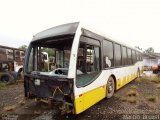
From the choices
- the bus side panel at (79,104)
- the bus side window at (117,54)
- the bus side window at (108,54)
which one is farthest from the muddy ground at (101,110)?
the bus side window at (117,54)

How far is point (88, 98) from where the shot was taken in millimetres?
5035

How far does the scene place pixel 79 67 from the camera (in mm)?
4910

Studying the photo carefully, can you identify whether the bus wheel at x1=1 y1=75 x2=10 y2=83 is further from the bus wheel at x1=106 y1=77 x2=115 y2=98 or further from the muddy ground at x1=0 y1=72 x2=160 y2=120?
the bus wheel at x1=106 y1=77 x2=115 y2=98

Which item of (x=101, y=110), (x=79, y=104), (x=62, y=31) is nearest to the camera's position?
(x=79, y=104)

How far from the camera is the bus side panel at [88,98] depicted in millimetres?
4496

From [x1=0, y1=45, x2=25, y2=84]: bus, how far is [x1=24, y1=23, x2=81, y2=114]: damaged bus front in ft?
21.0

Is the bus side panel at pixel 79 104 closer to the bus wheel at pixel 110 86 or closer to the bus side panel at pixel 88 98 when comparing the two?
the bus side panel at pixel 88 98

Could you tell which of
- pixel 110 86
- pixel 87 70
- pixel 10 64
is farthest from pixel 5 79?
pixel 87 70

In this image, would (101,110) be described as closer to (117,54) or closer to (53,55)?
(53,55)

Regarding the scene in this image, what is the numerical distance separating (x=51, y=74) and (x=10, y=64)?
8.86 m

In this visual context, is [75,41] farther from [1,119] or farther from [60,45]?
[1,119]

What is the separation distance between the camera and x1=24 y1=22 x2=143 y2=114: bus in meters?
4.51

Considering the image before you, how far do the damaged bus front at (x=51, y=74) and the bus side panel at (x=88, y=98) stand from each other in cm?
18

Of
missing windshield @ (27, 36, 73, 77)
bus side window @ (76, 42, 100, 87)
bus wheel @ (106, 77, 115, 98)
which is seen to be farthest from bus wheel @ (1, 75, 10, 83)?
bus side window @ (76, 42, 100, 87)
